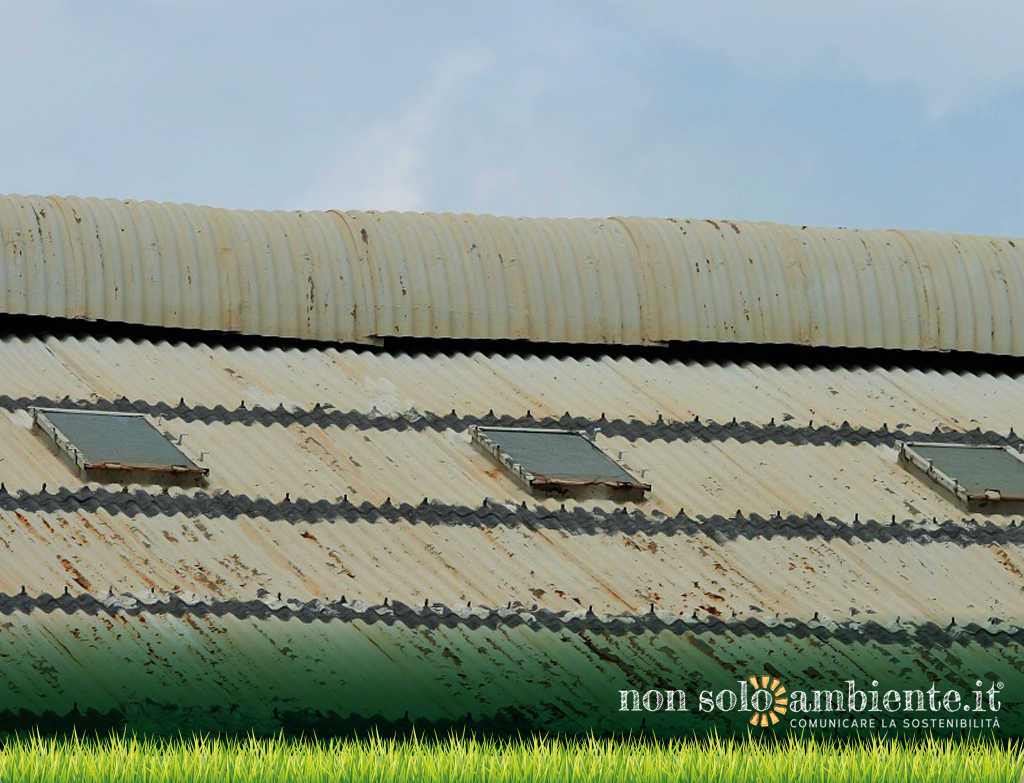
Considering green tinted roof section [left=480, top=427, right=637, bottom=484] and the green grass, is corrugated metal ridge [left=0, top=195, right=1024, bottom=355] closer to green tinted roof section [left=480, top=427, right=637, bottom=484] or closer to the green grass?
green tinted roof section [left=480, top=427, right=637, bottom=484]

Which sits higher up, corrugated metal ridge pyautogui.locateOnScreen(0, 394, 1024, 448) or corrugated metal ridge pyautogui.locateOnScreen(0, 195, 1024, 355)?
corrugated metal ridge pyautogui.locateOnScreen(0, 195, 1024, 355)

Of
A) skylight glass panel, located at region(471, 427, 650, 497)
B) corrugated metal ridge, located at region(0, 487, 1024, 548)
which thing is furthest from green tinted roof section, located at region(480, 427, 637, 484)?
corrugated metal ridge, located at region(0, 487, 1024, 548)

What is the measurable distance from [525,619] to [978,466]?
491cm

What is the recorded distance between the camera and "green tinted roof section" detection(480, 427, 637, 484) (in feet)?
45.3

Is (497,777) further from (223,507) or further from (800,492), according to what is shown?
(800,492)

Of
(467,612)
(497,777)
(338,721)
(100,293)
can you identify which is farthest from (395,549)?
(100,293)

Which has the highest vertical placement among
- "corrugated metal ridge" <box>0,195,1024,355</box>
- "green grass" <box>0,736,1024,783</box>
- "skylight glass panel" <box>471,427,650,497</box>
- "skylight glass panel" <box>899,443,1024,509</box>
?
"corrugated metal ridge" <box>0,195,1024,355</box>

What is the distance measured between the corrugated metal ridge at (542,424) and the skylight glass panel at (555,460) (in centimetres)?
27

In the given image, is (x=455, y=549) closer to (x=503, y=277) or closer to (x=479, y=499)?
(x=479, y=499)

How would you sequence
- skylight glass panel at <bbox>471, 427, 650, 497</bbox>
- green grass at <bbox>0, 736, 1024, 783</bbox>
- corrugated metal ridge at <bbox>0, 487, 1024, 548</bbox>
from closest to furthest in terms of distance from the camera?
green grass at <bbox>0, 736, 1024, 783</bbox> < corrugated metal ridge at <bbox>0, 487, 1024, 548</bbox> < skylight glass panel at <bbox>471, 427, 650, 497</bbox>

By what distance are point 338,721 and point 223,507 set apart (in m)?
2.41

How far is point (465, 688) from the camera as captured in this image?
11234mm

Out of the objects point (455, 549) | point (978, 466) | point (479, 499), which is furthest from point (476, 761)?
point (978, 466)

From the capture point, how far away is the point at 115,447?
1304cm
